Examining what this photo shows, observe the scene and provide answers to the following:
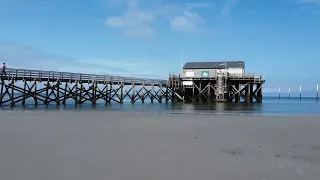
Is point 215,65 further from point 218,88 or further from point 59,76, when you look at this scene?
point 59,76

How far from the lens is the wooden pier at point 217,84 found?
41.3 metres

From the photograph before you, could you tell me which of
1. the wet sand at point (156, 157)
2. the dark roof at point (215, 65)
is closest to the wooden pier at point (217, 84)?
the dark roof at point (215, 65)

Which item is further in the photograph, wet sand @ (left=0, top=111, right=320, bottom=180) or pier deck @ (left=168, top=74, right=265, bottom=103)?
pier deck @ (left=168, top=74, right=265, bottom=103)

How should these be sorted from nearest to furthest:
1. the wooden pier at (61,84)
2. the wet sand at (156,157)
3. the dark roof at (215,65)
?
the wet sand at (156,157) → the wooden pier at (61,84) → the dark roof at (215,65)

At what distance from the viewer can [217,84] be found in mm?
41531

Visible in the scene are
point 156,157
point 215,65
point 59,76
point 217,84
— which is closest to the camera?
point 156,157

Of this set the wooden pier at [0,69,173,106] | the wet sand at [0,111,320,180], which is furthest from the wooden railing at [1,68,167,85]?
the wet sand at [0,111,320,180]

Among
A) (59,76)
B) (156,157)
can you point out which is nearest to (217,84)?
(59,76)

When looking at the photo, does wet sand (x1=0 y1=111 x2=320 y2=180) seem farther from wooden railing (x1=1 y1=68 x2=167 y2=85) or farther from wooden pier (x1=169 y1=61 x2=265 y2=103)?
wooden pier (x1=169 y1=61 x2=265 y2=103)

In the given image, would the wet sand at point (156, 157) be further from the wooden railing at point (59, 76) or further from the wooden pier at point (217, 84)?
the wooden pier at point (217, 84)

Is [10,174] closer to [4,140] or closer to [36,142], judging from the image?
[36,142]

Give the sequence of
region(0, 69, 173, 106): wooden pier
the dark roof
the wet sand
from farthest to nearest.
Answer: the dark roof, region(0, 69, 173, 106): wooden pier, the wet sand

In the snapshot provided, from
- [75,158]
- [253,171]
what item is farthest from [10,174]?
[253,171]

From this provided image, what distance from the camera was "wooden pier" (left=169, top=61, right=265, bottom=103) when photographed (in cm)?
4131
